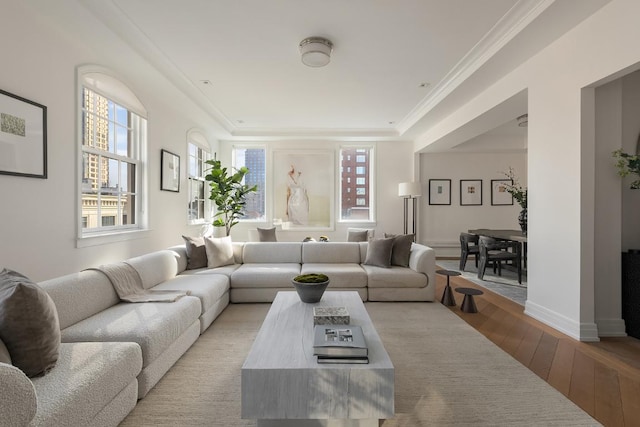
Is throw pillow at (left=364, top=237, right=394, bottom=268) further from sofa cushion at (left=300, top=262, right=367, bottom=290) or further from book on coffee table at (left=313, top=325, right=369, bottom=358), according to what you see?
book on coffee table at (left=313, top=325, right=369, bottom=358)

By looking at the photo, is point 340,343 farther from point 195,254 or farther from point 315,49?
point 195,254

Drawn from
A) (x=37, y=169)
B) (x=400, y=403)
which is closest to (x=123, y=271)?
(x=37, y=169)

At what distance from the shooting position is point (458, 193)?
24.9ft

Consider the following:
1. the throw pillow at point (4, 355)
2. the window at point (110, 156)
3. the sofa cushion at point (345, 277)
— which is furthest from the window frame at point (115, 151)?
the sofa cushion at point (345, 277)

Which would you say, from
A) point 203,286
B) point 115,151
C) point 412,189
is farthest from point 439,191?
point 115,151

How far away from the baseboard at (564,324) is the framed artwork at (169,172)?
482cm

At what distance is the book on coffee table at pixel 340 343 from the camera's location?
1.61 m

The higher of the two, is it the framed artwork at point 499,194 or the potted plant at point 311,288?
the framed artwork at point 499,194

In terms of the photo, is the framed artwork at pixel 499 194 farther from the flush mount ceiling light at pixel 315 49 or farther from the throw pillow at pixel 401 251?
the flush mount ceiling light at pixel 315 49

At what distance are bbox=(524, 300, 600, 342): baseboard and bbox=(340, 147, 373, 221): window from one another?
439 cm

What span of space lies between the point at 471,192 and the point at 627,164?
501 centimetres

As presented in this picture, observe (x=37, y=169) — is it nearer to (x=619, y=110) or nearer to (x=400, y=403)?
(x=400, y=403)

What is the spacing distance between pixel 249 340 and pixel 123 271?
121 centimetres

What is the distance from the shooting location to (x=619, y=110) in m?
2.83
